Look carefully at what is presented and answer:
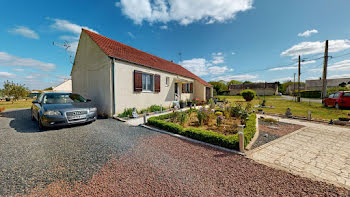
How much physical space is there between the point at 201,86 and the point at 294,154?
12.5 m

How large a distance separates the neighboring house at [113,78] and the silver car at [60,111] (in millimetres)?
1714

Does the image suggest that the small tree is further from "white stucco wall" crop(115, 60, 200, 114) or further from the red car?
the red car

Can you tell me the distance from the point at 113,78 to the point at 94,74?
7.43 ft

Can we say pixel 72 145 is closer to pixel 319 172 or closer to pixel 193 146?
pixel 193 146

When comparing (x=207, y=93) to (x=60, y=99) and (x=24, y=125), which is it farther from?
(x=24, y=125)

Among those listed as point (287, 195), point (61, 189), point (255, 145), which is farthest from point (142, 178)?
point (255, 145)

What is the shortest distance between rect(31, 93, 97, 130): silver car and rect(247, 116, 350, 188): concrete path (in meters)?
6.54

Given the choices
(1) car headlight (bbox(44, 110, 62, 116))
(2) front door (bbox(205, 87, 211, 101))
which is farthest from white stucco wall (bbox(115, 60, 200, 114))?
(2) front door (bbox(205, 87, 211, 101))

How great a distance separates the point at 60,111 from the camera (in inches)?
194

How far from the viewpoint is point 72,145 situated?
364cm

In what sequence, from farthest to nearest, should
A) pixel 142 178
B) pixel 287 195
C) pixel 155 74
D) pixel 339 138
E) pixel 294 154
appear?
1. pixel 155 74
2. pixel 339 138
3. pixel 294 154
4. pixel 142 178
5. pixel 287 195

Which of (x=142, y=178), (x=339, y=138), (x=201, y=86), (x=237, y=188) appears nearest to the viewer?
Answer: (x=237, y=188)

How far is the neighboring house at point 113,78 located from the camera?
748 cm

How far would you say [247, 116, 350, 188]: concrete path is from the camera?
2.47 m
